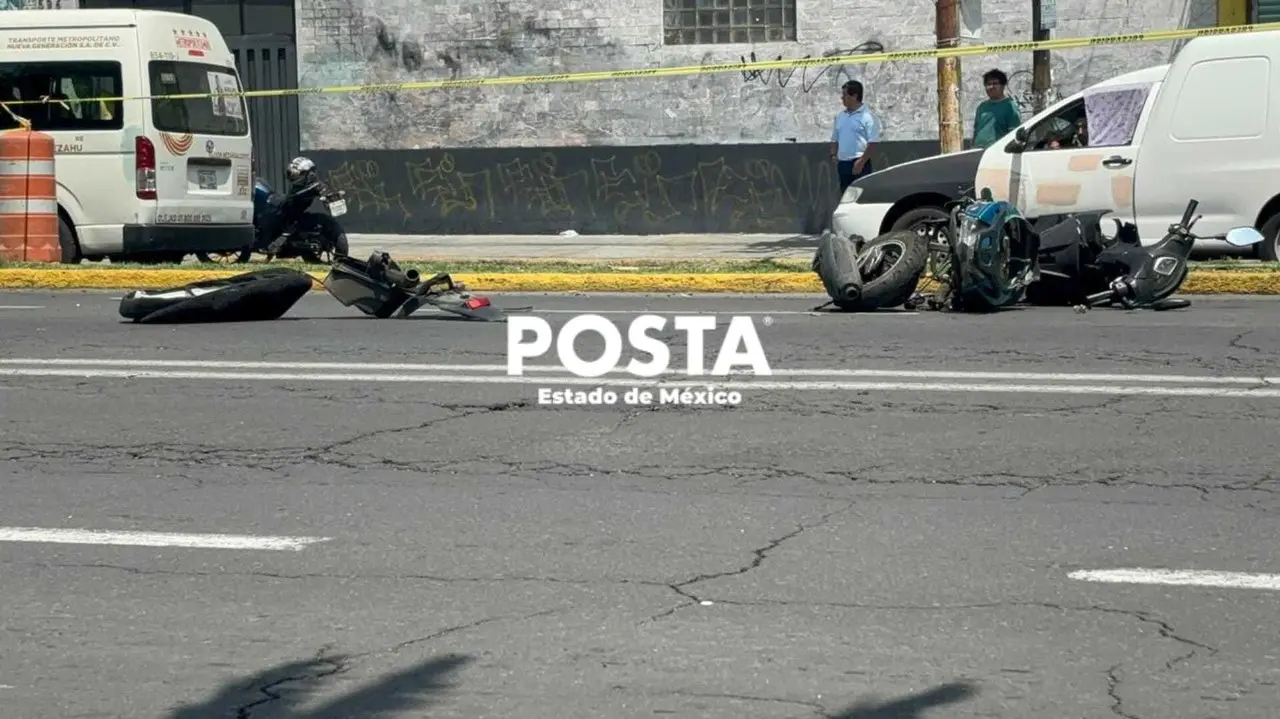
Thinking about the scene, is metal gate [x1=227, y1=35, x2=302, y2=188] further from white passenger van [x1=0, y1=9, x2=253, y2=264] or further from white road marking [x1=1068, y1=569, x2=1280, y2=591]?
white road marking [x1=1068, y1=569, x2=1280, y2=591]

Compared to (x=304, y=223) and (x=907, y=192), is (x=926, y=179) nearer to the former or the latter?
(x=907, y=192)

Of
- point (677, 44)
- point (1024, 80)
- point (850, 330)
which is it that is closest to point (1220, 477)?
point (850, 330)

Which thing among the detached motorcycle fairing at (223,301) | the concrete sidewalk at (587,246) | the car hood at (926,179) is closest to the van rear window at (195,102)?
the concrete sidewalk at (587,246)

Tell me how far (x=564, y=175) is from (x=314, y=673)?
17726 millimetres

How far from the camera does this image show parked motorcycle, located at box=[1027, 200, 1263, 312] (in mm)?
Answer: 11836

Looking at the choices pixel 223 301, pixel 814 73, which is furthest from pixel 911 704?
pixel 814 73

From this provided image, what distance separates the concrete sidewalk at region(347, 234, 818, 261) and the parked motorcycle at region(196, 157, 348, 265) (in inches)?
60.3

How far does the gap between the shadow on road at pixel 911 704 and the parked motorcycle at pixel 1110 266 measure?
25.2 ft

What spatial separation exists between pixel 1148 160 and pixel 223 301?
6979 mm

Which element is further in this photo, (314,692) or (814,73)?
(814,73)

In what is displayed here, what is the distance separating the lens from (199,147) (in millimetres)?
16766

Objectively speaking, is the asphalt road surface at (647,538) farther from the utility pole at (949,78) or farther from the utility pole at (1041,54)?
the utility pole at (1041,54)

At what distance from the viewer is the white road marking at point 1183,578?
534 centimetres

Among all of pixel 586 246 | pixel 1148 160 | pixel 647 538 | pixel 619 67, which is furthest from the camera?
pixel 619 67
